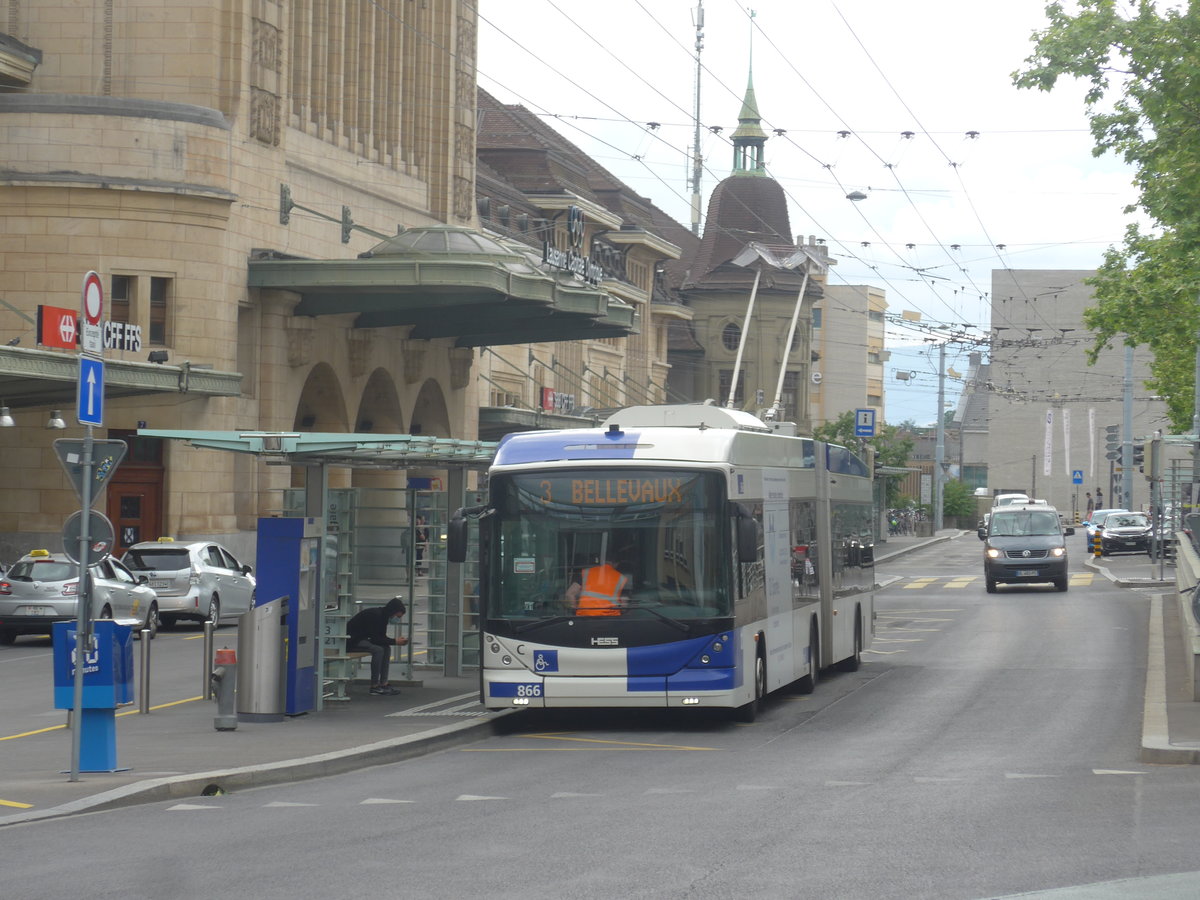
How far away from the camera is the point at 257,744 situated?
604 inches

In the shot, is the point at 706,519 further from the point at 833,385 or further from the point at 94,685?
the point at 833,385

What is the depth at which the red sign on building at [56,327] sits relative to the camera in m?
33.9

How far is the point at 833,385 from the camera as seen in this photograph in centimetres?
13288

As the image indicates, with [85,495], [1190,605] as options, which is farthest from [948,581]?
[85,495]

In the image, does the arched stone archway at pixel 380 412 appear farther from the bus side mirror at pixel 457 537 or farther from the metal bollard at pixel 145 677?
the bus side mirror at pixel 457 537

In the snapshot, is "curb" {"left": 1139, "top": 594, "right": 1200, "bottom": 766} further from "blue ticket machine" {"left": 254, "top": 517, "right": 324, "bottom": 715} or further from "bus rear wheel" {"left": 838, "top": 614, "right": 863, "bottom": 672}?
"blue ticket machine" {"left": 254, "top": 517, "right": 324, "bottom": 715}

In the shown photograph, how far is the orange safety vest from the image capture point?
54.1ft

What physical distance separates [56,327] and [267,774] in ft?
75.2

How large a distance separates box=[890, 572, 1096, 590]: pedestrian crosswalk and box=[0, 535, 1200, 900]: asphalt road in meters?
28.3

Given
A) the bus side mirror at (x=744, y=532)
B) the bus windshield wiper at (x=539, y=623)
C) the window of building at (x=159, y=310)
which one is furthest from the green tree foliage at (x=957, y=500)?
the bus windshield wiper at (x=539, y=623)

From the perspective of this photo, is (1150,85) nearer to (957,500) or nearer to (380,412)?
(380,412)

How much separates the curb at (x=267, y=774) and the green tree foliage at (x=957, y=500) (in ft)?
294

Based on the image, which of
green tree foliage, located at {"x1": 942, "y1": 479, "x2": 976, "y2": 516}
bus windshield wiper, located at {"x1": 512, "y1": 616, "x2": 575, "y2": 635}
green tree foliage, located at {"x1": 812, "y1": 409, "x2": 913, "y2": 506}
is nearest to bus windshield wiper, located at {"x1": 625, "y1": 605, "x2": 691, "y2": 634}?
bus windshield wiper, located at {"x1": 512, "y1": 616, "x2": 575, "y2": 635}

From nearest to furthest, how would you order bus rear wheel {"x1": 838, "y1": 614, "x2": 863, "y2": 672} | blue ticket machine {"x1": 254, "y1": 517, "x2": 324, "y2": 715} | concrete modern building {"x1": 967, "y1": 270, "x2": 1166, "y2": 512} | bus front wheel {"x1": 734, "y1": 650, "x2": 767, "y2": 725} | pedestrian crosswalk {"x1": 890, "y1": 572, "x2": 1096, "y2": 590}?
blue ticket machine {"x1": 254, "y1": 517, "x2": 324, "y2": 715} < bus front wheel {"x1": 734, "y1": 650, "x2": 767, "y2": 725} < bus rear wheel {"x1": 838, "y1": 614, "x2": 863, "y2": 672} < pedestrian crosswalk {"x1": 890, "y1": 572, "x2": 1096, "y2": 590} < concrete modern building {"x1": 967, "y1": 270, "x2": 1166, "y2": 512}
